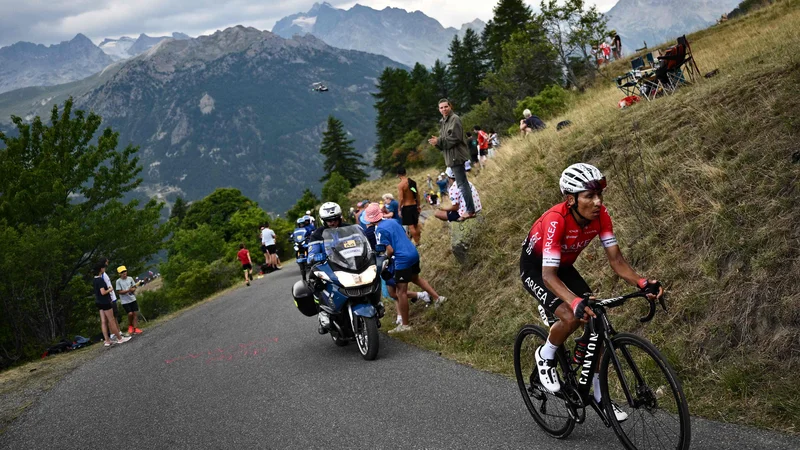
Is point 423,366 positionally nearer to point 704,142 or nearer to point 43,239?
point 704,142

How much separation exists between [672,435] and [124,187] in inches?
1189

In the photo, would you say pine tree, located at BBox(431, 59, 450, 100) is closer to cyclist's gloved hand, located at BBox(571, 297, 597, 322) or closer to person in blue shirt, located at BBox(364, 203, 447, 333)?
person in blue shirt, located at BBox(364, 203, 447, 333)

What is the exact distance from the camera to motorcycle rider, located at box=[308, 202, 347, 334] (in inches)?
352

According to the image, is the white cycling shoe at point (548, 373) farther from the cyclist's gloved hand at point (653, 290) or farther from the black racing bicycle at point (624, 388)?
the cyclist's gloved hand at point (653, 290)

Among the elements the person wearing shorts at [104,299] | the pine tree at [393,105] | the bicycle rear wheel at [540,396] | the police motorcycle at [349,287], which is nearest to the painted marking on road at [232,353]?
the police motorcycle at [349,287]

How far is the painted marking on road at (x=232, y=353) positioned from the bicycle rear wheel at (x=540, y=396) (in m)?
5.68

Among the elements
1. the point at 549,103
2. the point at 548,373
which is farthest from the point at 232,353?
the point at 549,103

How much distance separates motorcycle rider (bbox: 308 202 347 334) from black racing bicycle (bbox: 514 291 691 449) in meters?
4.69

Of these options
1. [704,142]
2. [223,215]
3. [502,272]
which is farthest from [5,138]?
[223,215]

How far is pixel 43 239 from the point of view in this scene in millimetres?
19953

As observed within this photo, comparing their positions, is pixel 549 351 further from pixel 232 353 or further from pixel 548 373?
pixel 232 353

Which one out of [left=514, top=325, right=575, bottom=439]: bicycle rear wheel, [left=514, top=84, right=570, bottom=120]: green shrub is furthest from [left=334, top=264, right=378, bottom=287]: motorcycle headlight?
[left=514, top=84, right=570, bottom=120]: green shrub

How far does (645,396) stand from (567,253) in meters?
1.18

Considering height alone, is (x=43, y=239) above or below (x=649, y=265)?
above
